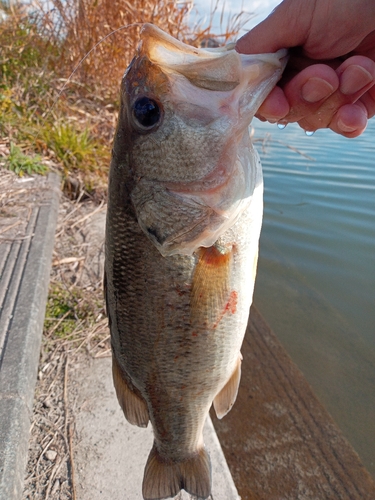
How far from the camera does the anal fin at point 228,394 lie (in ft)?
6.02

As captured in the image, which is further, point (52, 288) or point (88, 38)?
point (88, 38)

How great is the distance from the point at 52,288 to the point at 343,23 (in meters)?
2.66

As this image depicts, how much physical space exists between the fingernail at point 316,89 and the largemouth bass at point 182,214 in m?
0.17

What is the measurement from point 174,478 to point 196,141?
1423 mm

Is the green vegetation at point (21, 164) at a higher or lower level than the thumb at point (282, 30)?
lower

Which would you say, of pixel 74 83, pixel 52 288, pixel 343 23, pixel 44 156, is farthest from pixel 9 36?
pixel 343 23

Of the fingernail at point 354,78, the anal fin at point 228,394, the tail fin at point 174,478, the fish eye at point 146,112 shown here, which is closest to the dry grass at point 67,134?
the tail fin at point 174,478

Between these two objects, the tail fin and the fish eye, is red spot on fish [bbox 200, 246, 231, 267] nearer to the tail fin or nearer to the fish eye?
the fish eye

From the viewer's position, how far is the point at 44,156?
16.8 ft

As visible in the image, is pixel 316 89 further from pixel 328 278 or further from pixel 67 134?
pixel 67 134

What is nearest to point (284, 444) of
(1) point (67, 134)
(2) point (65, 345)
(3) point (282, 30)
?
(2) point (65, 345)

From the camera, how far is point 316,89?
5.31ft

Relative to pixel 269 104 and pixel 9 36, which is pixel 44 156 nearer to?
pixel 9 36

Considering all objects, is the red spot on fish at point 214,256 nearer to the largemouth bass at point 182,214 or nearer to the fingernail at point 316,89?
the largemouth bass at point 182,214
